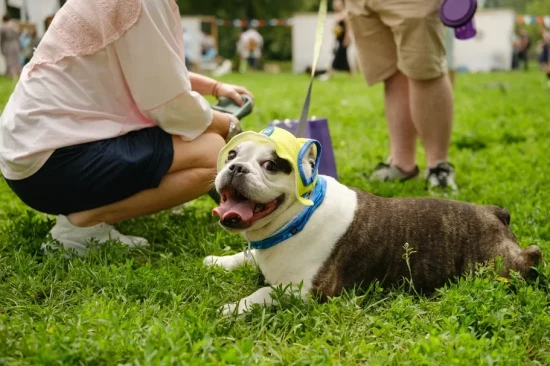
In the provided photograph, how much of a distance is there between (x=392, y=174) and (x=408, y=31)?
977 millimetres


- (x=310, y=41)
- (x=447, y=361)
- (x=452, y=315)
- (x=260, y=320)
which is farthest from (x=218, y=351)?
(x=310, y=41)

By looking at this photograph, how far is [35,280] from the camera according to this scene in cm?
254

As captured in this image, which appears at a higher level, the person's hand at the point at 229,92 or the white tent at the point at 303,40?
the person's hand at the point at 229,92

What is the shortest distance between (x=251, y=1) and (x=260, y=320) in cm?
3462

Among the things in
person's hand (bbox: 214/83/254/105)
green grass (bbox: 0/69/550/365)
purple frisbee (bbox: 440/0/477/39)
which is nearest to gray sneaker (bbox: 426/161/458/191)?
green grass (bbox: 0/69/550/365)

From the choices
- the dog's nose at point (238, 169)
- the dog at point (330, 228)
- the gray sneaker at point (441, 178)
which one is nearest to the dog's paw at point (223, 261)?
the dog at point (330, 228)

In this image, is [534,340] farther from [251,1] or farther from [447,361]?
[251,1]

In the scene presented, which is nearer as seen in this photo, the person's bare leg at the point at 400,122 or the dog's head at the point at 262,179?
the dog's head at the point at 262,179

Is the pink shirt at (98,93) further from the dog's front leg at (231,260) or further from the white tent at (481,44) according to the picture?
the white tent at (481,44)

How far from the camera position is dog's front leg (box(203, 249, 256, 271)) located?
2.82 meters

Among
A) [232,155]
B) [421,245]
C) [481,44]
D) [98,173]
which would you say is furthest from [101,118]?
[481,44]

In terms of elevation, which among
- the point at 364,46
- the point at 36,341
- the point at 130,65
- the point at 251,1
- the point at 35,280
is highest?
the point at 130,65

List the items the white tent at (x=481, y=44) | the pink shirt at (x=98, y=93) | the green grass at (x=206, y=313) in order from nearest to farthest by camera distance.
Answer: the green grass at (x=206, y=313) → the pink shirt at (x=98, y=93) → the white tent at (x=481, y=44)

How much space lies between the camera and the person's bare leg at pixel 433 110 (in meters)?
3.88
